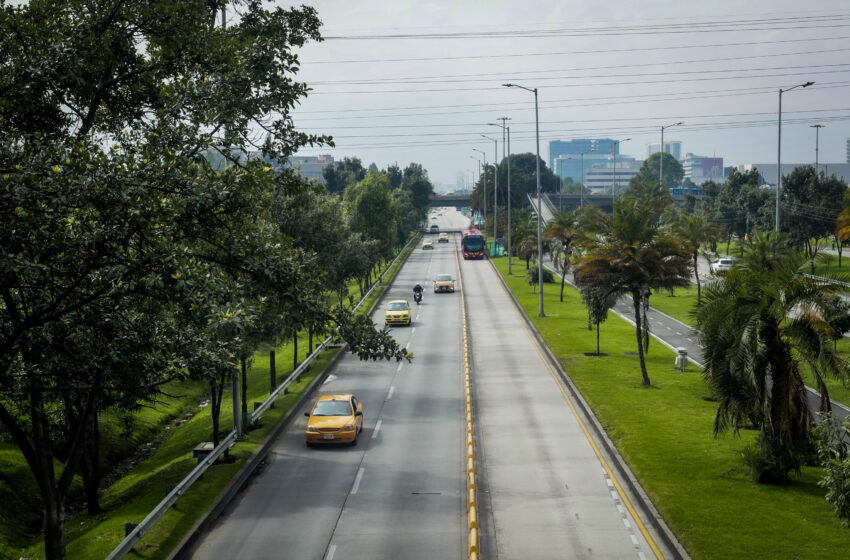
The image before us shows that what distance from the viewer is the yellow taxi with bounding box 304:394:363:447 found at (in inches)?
973

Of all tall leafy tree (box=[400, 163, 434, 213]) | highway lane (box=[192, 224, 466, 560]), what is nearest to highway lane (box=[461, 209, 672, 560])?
highway lane (box=[192, 224, 466, 560])

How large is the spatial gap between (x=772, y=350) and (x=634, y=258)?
39.0ft

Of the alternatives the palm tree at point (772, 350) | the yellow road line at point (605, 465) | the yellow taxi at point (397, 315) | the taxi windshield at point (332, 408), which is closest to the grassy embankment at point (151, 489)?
the taxi windshield at point (332, 408)

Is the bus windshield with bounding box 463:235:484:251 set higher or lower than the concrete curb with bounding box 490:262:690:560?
higher

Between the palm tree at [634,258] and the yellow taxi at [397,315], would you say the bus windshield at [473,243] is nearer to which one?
the yellow taxi at [397,315]

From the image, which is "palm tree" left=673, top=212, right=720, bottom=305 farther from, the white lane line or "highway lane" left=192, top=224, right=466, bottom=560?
the white lane line

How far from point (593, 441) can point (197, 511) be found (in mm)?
12048

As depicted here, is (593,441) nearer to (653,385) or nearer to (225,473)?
(653,385)

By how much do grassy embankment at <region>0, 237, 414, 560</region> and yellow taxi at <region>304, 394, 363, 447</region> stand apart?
→ 5.66ft

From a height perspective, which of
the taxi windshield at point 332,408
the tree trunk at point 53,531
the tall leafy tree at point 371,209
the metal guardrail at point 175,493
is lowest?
the metal guardrail at point 175,493

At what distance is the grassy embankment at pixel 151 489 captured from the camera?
1745 centimetres

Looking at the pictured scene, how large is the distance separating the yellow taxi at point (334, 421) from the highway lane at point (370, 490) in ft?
1.33

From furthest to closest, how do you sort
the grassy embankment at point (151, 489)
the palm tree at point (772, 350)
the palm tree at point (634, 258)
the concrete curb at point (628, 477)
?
the palm tree at point (634, 258) < the palm tree at point (772, 350) < the grassy embankment at point (151, 489) < the concrete curb at point (628, 477)

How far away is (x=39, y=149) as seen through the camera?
1023 cm
